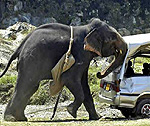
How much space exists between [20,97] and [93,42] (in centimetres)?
279

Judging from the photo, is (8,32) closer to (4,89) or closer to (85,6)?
(4,89)

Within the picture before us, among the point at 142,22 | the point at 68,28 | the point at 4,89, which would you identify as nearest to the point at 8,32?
the point at 4,89

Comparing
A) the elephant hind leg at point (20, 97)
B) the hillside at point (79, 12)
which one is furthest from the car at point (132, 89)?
the hillside at point (79, 12)

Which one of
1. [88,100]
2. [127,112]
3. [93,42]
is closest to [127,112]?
[127,112]

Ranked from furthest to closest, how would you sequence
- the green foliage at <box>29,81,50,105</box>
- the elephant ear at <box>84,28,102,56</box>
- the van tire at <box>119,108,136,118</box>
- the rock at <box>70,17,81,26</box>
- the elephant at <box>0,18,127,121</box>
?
the rock at <box>70,17,81,26</box>
the green foliage at <box>29,81,50,105</box>
the van tire at <box>119,108,136,118</box>
the elephant ear at <box>84,28,102,56</box>
the elephant at <box>0,18,127,121</box>

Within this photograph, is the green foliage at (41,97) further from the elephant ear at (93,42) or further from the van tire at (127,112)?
the elephant ear at (93,42)

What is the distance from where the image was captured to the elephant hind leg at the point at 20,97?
12.2 meters

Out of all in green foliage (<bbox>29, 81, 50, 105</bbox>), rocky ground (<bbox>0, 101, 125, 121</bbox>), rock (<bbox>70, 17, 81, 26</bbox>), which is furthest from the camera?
rock (<bbox>70, 17, 81, 26</bbox>)

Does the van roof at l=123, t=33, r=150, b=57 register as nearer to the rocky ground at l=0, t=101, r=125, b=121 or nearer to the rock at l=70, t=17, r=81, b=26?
the rocky ground at l=0, t=101, r=125, b=121

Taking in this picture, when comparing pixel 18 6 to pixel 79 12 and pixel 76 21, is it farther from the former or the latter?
pixel 79 12

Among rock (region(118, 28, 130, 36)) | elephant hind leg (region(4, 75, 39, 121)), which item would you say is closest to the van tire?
elephant hind leg (region(4, 75, 39, 121))

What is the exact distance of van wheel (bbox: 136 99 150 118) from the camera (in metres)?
12.4

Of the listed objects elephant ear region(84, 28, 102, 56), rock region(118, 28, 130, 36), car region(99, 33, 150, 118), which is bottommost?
rock region(118, 28, 130, 36)

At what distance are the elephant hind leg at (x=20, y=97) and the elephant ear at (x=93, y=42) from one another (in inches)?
75.8
